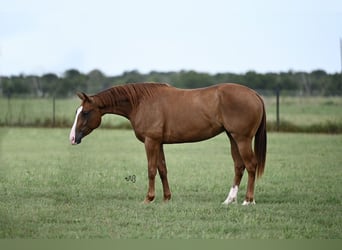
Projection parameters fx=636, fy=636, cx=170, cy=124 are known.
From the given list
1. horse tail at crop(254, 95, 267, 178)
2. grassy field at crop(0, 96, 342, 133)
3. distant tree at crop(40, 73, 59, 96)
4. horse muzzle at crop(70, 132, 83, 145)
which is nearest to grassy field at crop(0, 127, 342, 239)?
grassy field at crop(0, 96, 342, 133)

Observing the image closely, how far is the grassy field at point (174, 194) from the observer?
6031 millimetres

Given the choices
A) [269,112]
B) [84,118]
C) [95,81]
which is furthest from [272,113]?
[84,118]

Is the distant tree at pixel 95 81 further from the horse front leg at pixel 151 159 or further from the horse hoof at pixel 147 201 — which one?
the horse hoof at pixel 147 201

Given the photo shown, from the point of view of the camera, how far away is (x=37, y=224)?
6.27 metres

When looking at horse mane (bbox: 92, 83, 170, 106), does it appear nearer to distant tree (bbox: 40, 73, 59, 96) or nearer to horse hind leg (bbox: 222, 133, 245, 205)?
horse hind leg (bbox: 222, 133, 245, 205)

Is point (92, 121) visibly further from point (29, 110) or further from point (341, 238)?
point (29, 110)

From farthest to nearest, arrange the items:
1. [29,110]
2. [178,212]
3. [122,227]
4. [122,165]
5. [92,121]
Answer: [29,110] < [122,165] < [92,121] < [178,212] < [122,227]

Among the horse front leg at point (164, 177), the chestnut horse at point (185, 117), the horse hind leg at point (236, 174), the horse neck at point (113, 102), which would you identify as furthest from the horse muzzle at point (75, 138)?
the horse hind leg at point (236, 174)

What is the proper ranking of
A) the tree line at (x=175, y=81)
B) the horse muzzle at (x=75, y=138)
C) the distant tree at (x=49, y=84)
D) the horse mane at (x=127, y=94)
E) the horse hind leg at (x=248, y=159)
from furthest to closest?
the distant tree at (x=49, y=84)
the tree line at (x=175, y=81)
the horse mane at (x=127, y=94)
the horse muzzle at (x=75, y=138)
the horse hind leg at (x=248, y=159)

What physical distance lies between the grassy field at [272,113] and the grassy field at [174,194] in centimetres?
32

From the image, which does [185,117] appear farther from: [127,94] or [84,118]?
[84,118]

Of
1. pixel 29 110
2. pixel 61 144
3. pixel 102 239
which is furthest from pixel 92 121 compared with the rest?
pixel 29 110

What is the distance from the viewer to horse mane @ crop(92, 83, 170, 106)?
765 cm

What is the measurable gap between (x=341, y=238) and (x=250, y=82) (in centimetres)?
801
